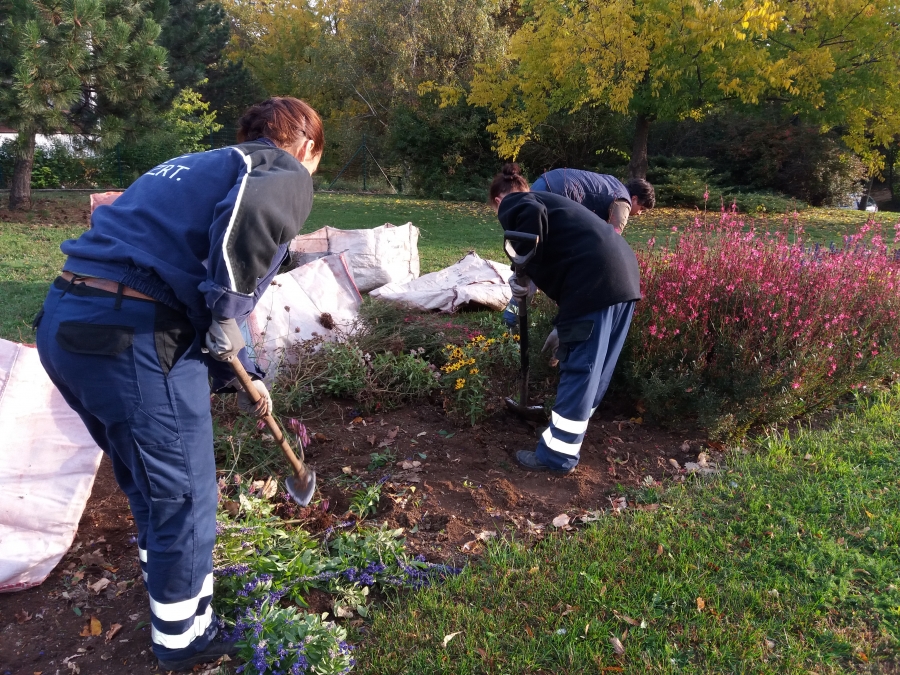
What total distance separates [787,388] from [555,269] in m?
1.54

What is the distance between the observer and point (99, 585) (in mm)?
2770

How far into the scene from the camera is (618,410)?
14.4ft

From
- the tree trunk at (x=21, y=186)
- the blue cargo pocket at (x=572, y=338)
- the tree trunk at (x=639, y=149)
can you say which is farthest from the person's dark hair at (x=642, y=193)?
the tree trunk at (x=639, y=149)

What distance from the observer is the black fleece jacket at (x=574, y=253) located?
3.48 m

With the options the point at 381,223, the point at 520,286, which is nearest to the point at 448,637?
the point at 520,286

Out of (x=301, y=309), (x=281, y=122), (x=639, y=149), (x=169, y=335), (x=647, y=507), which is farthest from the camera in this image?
(x=639, y=149)

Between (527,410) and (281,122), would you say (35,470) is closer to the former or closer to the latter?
(281,122)

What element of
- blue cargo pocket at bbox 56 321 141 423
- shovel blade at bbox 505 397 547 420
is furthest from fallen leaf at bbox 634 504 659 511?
blue cargo pocket at bbox 56 321 141 423

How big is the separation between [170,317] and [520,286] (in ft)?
7.01

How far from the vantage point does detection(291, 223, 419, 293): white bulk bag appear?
7410mm

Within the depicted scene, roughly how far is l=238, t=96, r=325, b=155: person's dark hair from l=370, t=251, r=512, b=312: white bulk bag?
3.65m

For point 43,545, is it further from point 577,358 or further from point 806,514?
point 806,514

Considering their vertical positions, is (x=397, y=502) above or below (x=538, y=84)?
below

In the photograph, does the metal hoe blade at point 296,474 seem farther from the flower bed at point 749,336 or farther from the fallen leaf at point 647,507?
the flower bed at point 749,336
